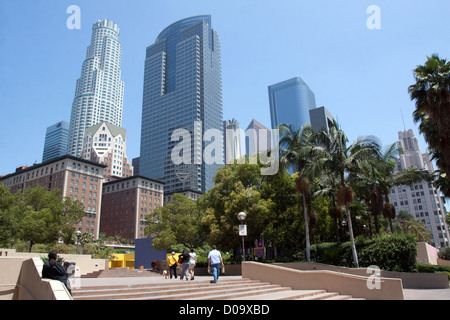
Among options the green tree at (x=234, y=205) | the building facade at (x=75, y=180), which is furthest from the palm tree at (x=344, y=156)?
the building facade at (x=75, y=180)

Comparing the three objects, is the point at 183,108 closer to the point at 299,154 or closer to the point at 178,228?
the point at 178,228

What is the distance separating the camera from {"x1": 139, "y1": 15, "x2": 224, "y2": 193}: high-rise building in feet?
514

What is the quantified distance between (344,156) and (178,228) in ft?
84.6

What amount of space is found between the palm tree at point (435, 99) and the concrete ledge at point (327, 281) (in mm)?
12376

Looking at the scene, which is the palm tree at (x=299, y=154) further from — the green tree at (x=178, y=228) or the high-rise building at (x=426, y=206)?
the high-rise building at (x=426, y=206)

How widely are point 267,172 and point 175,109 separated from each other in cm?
14764

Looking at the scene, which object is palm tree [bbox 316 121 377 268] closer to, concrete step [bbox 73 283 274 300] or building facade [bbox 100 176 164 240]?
concrete step [bbox 73 283 274 300]

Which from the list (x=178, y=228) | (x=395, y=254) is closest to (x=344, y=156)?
(x=395, y=254)

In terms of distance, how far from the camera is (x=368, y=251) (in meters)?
20.2

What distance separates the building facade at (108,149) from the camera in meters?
156

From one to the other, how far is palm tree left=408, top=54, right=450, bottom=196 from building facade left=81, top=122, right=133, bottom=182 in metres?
150
